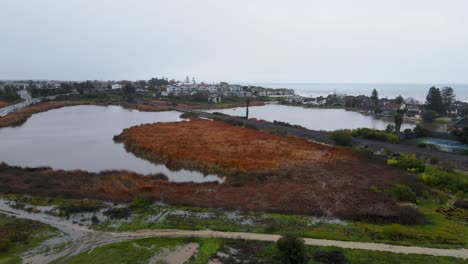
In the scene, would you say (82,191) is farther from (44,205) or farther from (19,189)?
(19,189)

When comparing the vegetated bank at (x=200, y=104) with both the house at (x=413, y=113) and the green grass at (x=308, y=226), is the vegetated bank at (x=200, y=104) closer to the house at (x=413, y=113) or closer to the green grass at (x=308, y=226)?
the house at (x=413, y=113)

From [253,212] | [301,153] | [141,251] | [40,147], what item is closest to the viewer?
[141,251]

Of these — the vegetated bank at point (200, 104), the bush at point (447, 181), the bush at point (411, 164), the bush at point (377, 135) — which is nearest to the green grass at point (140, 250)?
the bush at point (447, 181)

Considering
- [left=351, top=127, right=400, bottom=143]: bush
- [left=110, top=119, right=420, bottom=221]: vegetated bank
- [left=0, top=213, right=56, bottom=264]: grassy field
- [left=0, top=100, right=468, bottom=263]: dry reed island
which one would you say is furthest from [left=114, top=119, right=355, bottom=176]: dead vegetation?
[left=0, top=213, right=56, bottom=264]: grassy field

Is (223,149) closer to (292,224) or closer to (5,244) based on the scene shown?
(292,224)

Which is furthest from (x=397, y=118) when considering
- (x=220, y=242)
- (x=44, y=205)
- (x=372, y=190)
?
(x=44, y=205)

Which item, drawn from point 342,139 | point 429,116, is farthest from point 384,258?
point 429,116
